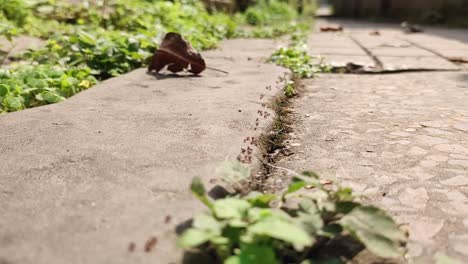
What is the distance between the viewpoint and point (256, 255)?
74cm

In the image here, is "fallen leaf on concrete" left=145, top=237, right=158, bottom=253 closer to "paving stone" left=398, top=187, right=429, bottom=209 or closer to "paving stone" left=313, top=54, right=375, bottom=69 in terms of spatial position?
"paving stone" left=398, top=187, right=429, bottom=209

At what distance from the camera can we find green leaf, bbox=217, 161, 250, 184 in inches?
38.1

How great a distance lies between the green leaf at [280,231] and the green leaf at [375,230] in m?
0.14

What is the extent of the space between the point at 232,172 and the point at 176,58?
158 cm

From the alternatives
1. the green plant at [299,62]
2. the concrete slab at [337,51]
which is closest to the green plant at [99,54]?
the green plant at [299,62]

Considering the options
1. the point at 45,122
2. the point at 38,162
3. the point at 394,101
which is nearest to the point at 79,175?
the point at 38,162

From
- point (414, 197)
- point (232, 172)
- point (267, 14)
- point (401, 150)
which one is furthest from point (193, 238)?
point (267, 14)

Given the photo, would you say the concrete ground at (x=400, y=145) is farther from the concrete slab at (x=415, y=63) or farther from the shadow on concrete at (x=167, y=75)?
the shadow on concrete at (x=167, y=75)

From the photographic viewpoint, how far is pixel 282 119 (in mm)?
1717

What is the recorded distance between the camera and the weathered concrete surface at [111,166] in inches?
32.1

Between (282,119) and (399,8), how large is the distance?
36.5 feet

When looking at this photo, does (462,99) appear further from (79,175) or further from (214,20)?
(214,20)

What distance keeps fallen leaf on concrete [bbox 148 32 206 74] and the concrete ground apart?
0.61 meters

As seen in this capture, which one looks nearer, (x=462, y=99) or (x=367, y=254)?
(x=367, y=254)
